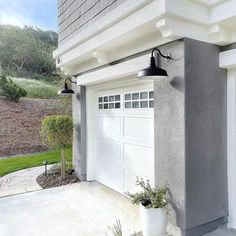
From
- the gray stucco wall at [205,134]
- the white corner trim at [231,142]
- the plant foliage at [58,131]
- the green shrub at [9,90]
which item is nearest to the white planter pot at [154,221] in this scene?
the gray stucco wall at [205,134]

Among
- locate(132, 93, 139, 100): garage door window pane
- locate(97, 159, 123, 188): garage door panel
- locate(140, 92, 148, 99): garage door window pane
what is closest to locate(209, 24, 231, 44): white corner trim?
locate(140, 92, 148, 99): garage door window pane

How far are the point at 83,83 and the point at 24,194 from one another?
3.55m

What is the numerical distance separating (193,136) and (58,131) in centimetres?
473

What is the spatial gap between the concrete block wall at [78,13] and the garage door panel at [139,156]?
326 centimetres

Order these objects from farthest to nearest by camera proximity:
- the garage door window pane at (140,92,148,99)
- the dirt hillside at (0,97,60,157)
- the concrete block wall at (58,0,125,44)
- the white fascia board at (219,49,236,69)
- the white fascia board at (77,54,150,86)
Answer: the dirt hillside at (0,97,60,157) → the concrete block wall at (58,0,125,44) → the garage door window pane at (140,92,148,99) → the white fascia board at (77,54,150,86) → the white fascia board at (219,49,236,69)

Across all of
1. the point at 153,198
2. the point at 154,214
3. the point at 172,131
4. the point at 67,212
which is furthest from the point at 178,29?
the point at 67,212

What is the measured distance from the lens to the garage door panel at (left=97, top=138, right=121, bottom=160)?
6.77 meters

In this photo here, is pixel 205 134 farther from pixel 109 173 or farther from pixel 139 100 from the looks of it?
pixel 109 173

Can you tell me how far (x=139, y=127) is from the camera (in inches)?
232

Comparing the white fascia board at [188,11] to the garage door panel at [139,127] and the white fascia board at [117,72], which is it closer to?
the white fascia board at [117,72]

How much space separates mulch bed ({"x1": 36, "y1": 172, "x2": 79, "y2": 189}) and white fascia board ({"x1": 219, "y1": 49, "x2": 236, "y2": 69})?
5.59 m

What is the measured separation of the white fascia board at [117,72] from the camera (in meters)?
5.07

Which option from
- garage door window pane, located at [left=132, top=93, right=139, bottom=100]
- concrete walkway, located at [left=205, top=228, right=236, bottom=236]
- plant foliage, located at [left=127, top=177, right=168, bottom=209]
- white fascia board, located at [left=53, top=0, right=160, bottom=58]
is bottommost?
concrete walkway, located at [left=205, top=228, right=236, bottom=236]

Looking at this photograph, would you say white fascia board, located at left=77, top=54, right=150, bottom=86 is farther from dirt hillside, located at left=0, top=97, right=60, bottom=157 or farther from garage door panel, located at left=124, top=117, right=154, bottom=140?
dirt hillside, located at left=0, top=97, right=60, bottom=157
